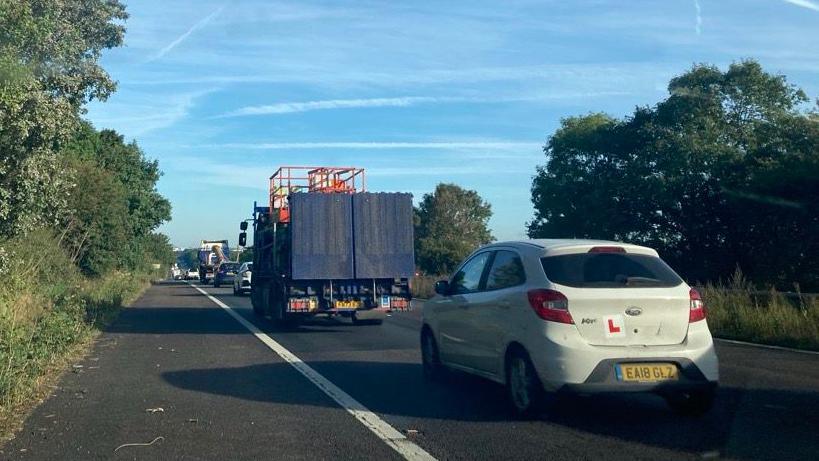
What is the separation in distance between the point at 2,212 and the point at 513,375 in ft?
31.0

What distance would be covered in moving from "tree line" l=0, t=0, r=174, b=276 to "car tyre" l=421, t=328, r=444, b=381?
677 cm

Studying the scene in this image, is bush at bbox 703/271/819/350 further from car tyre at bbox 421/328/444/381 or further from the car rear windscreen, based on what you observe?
the car rear windscreen

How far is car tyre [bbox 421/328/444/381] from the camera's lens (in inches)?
420

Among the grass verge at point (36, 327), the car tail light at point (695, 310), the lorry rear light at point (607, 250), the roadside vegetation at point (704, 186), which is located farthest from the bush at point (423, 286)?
the car tail light at point (695, 310)

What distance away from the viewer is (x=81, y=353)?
1422 centimetres

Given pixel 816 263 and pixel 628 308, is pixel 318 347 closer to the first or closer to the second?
pixel 628 308

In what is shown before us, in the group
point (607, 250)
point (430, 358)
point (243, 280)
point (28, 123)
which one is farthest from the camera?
point (243, 280)

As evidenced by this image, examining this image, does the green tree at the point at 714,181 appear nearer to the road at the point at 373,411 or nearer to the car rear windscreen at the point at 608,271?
the road at the point at 373,411

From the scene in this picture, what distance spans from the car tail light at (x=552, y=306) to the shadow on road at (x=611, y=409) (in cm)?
102

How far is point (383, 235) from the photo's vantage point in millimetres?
18453

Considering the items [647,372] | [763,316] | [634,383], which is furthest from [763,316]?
[634,383]

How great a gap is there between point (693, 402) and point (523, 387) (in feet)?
5.39

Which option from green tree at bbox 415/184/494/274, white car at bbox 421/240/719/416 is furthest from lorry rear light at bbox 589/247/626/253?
green tree at bbox 415/184/494/274

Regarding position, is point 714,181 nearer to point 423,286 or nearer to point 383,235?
point 423,286
